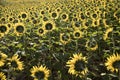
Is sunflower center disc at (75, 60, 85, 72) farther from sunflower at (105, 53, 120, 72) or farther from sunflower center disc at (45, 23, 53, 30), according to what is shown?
sunflower center disc at (45, 23, 53, 30)

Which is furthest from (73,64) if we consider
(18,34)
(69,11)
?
(69,11)

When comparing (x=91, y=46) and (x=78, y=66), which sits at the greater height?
(x=91, y=46)

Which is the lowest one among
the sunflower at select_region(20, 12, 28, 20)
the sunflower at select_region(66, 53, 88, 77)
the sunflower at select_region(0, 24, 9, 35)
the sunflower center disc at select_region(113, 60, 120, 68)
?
the sunflower center disc at select_region(113, 60, 120, 68)

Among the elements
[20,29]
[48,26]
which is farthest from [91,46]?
[20,29]

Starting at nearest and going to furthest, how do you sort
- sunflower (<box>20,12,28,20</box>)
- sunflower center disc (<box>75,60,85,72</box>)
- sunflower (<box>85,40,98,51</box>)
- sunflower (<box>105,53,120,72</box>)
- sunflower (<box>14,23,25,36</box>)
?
sunflower (<box>105,53,120,72</box>)
sunflower center disc (<box>75,60,85,72</box>)
sunflower (<box>85,40,98,51</box>)
sunflower (<box>14,23,25,36</box>)
sunflower (<box>20,12,28,20</box>)

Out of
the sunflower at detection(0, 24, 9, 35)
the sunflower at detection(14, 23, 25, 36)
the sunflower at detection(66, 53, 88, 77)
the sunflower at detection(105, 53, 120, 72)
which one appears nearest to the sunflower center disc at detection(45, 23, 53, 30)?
the sunflower at detection(14, 23, 25, 36)

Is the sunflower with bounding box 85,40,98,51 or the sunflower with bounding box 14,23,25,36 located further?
the sunflower with bounding box 14,23,25,36

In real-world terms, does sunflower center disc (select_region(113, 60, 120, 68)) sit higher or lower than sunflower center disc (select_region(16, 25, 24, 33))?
lower

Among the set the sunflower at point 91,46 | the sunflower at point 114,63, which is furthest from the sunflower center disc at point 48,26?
the sunflower at point 114,63

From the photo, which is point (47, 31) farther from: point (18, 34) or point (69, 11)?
point (69, 11)

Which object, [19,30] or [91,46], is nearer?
[91,46]

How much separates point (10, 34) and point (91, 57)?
2.93 meters

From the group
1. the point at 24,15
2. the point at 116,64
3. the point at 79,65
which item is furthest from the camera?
the point at 24,15

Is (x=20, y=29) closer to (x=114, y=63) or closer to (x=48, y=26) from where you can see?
(x=48, y=26)
